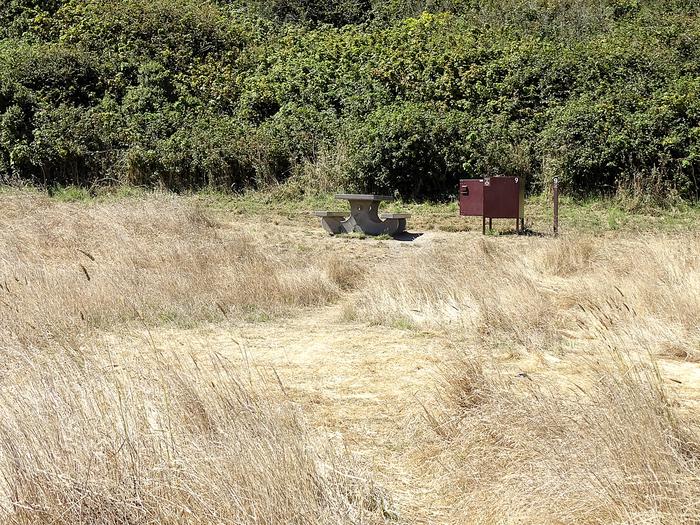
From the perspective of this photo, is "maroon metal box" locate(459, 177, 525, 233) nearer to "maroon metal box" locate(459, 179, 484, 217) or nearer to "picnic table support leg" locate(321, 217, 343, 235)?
"maroon metal box" locate(459, 179, 484, 217)

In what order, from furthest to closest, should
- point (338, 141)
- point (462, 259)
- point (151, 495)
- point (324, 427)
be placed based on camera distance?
point (338, 141) < point (462, 259) < point (324, 427) < point (151, 495)

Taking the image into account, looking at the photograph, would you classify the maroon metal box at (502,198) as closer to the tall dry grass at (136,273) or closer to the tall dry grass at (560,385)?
the tall dry grass at (136,273)

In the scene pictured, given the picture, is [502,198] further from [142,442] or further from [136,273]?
[142,442]

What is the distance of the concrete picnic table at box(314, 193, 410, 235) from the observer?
13.0 meters

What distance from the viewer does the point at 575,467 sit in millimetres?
3074

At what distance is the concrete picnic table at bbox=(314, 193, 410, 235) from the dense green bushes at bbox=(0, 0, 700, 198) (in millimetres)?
2752

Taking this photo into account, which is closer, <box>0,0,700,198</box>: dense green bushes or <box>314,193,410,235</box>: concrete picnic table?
<box>314,193,410,235</box>: concrete picnic table

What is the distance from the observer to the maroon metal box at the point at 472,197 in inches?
518

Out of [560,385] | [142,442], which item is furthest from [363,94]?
[142,442]

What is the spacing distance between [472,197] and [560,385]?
28.7ft

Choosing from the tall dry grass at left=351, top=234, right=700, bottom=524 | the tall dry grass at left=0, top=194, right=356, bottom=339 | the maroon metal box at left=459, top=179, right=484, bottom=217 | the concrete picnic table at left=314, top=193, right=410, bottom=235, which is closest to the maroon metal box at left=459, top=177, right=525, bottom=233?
the maroon metal box at left=459, top=179, right=484, bottom=217

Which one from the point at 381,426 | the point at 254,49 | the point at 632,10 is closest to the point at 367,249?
the point at 381,426

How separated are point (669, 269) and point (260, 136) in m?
11.2

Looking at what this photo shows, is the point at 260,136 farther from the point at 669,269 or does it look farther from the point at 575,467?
the point at 575,467
